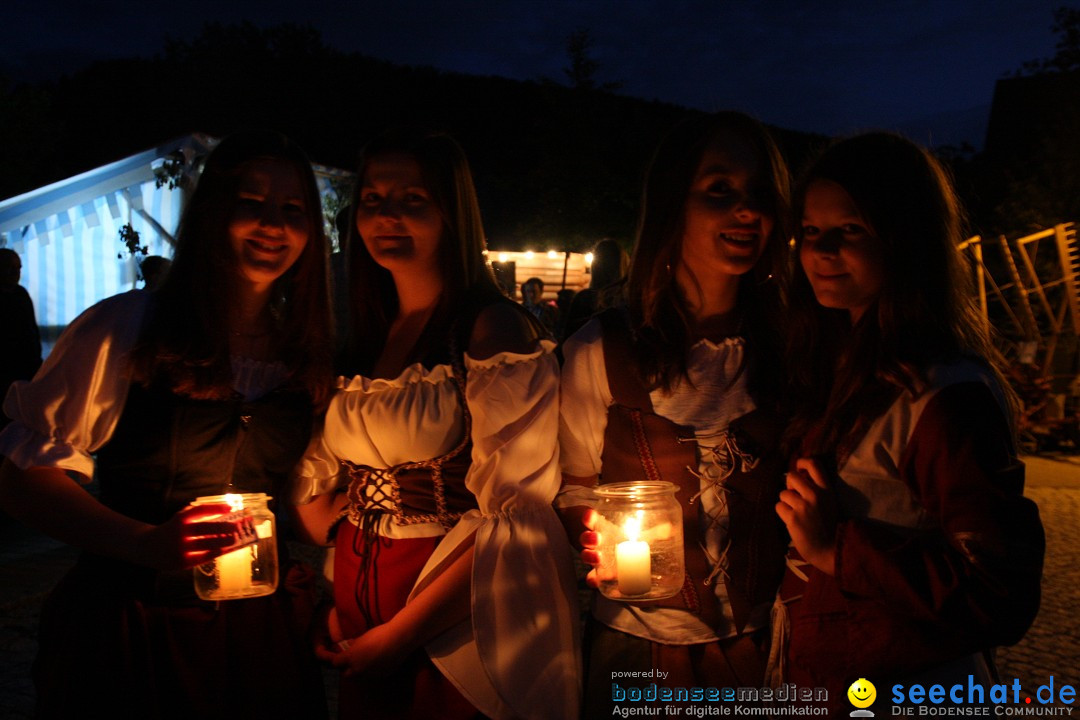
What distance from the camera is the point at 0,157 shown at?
18.4 m

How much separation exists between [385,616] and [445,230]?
103 centimetres

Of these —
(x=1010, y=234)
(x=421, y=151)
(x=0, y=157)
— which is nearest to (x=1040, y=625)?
(x=421, y=151)

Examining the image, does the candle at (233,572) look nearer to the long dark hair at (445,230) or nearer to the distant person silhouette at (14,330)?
the long dark hair at (445,230)

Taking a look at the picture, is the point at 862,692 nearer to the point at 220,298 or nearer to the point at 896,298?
the point at 896,298

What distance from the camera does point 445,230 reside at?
2170 mm

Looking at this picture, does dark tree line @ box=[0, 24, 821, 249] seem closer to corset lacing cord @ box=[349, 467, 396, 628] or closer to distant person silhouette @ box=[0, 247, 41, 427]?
distant person silhouette @ box=[0, 247, 41, 427]

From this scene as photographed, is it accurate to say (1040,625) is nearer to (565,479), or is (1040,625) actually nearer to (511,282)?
(565,479)

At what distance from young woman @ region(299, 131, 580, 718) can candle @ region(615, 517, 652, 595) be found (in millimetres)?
205

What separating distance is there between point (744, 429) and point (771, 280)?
0.48 meters

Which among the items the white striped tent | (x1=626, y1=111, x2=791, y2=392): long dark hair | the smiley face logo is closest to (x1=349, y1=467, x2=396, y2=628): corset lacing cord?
(x1=626, y1=111, x2=791, y2=392): long dark hair

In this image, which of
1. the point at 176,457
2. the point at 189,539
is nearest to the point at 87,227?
the point at 176,457

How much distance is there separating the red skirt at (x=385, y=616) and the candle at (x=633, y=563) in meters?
0.49

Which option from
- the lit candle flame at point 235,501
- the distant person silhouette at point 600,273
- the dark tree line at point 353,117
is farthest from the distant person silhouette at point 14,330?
the dark tree line at point 353,117

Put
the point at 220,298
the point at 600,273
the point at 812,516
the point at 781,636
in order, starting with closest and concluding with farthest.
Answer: the point at 812,516 < the point at 781,636 < the point at 220,298 < the point at 600,273
